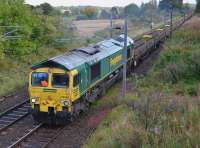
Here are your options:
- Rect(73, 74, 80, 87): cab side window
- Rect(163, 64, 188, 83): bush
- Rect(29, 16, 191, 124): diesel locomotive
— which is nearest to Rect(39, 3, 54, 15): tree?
Rect(163, 64, 188, 83): bush

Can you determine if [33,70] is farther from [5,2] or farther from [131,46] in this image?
[5,2]

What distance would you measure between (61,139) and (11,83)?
36.4 feet

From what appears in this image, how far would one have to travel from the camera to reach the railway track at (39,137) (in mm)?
17203

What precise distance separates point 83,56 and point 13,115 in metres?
4.48

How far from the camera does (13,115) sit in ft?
71.2

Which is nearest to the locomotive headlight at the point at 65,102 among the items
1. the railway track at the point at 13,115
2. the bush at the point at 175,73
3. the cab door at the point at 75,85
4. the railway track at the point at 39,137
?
the cab door at the point at 75,85

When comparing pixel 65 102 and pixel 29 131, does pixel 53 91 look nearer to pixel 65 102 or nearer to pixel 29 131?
pixel 65 102

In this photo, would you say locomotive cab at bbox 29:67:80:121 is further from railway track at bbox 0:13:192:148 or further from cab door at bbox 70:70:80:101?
railway track at bbox 0:13:192:148

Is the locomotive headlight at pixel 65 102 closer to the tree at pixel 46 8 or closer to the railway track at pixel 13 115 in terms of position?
the railway track at pixel 13 115

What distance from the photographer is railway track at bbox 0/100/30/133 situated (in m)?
20.2

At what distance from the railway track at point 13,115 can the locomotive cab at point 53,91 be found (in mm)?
1504

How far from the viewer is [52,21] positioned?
46781 mm

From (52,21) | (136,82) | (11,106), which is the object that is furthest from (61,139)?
(52,21)

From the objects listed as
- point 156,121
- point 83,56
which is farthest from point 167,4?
point 156,121
